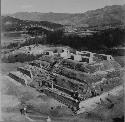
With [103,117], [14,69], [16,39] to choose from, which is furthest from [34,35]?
[103,117]

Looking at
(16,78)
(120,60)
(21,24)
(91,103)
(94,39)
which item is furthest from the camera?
(21,24)

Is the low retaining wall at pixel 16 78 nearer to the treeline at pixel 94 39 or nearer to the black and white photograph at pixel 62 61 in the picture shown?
the black and white photograph at pixel 62 61

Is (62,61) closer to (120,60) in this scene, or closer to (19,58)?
(19,58)

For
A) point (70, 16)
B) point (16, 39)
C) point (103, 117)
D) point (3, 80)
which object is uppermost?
point (70, 16)

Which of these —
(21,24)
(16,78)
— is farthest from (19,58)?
(21,24)

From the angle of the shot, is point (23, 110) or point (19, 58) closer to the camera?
point (23, 110)

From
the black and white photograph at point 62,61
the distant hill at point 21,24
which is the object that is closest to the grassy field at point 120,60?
the black and white photograph at point 62,61

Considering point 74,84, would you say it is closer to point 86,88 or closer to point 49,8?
point 86,88
